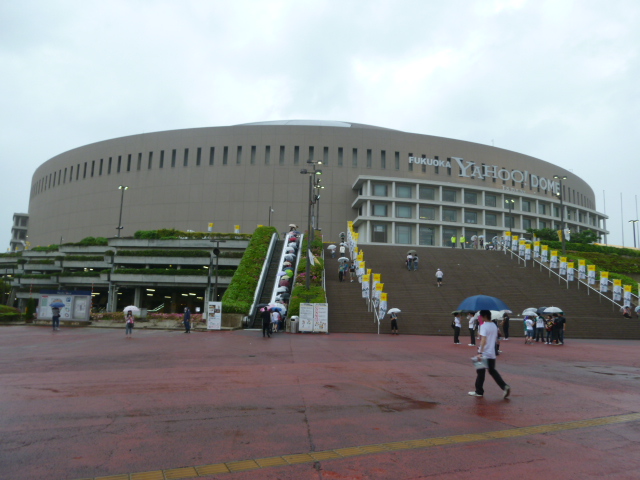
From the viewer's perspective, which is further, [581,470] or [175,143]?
[175,143]

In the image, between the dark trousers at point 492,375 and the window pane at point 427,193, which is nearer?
the dark trousers at point 492,375

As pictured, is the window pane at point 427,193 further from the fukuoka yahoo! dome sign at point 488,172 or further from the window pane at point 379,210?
the window pane at point 379,210

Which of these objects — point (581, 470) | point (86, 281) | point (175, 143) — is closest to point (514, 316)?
point (581, 470)

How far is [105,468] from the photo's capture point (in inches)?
177

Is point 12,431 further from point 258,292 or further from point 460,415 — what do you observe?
point 258,292

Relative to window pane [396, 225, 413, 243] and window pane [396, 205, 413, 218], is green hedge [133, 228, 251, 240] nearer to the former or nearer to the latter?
window pane [396, 225, 413, 243]

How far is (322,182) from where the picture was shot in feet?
193

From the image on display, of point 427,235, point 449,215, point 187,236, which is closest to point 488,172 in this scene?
point 449,215

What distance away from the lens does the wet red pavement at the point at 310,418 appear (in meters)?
4.63

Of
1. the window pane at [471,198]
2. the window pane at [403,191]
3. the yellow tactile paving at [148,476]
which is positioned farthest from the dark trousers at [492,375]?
the window pane at [471,198]

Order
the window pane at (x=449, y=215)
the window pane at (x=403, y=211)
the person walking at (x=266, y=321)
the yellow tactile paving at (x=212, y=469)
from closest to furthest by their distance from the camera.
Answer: the yellow tactile paving at (x=212, y=469) < the person walking at (x=266, y=321) < the window pane at (x=403, y=211) < the window pane at (x=449, y=215)

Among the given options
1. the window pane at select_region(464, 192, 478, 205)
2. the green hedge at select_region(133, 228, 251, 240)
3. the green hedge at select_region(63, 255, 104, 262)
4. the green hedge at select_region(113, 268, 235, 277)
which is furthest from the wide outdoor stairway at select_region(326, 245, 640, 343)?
the window pane at select_region(464, 192, 478, 205)

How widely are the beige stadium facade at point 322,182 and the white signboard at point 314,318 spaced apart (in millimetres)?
34781

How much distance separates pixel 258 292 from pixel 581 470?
2465cm
